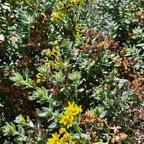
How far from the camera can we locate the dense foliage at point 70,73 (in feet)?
7.89

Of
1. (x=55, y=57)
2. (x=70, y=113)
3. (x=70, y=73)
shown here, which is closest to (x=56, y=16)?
(x=55, y=57)

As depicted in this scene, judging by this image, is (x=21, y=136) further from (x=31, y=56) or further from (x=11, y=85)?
(x=31, y=56)

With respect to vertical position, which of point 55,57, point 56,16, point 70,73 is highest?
point 56,16

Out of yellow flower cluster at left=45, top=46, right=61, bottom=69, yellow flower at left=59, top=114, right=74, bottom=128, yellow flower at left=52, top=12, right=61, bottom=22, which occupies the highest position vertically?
yellow flower at left=52, top=12, right=61, bottom=22

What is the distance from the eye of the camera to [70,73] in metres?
2.64

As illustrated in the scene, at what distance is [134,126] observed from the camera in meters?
2.44

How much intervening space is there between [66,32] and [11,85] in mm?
619

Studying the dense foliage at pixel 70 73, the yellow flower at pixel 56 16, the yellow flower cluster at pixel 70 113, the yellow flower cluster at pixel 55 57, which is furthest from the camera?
the yellow flower at pixel 56 16

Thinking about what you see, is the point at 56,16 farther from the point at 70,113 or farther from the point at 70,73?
the point at 70,113

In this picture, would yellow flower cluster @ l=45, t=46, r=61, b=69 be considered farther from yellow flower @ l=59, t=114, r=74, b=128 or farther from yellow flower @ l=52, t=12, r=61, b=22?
yellow flower @ l=59, t=114, r=74, b=128

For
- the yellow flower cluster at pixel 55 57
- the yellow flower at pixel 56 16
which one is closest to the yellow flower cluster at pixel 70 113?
the yellow flower cluster at pixel 55 57

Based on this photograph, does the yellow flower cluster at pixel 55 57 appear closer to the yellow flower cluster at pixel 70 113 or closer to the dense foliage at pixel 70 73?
the dense foliage at pixel 70 73

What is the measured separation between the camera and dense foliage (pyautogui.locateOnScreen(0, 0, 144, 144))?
2404mm

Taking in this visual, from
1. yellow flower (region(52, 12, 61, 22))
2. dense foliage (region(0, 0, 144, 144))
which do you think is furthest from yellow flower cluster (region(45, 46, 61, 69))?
yellow flower (region(52, 12, 61, 22))
